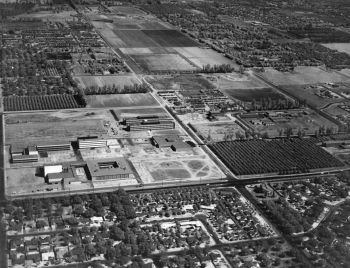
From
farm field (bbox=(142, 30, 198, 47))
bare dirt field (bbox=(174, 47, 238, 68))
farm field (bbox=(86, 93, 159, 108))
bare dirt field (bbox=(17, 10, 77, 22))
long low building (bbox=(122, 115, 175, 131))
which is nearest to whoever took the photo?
long low building (bbox=(122, 115, 175, 131))

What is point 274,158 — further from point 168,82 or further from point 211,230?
point 168,82

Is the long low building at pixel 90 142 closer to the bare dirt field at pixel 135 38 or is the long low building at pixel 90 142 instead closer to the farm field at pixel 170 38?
the bare dirt field at pixel 135 38

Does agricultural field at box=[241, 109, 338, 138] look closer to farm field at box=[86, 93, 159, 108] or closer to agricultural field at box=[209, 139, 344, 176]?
agricultural field at box=[209, 139, 344, 176]

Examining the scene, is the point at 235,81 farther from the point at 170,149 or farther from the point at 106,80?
the point at 170,149

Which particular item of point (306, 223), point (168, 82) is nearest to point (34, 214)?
point (306, 223)

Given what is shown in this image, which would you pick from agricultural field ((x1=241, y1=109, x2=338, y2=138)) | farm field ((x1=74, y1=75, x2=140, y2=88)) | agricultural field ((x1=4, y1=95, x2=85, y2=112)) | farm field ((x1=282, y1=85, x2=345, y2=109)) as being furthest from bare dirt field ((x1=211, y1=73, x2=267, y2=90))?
agricultural field ((x1=4, y1=95, x2=85, y2=112))

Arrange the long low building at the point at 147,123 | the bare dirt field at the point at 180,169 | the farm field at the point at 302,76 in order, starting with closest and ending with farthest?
the bare dirt field at the point at 180,169 → the long low building at the point at 147,123 → the farm field at the point at 302,76

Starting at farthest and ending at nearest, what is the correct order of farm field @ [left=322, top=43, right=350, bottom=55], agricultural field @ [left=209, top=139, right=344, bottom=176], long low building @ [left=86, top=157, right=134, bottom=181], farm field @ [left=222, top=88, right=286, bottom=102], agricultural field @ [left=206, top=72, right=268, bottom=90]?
farm field @ [left=322, top=43, right=350, bottom=55], agricultural field @ [left=206, top=72, right=268, bottom=90], farm field @ [left=222, top=88, right=286, bottom=102], agricultural field @ [left=209, top=139, right=344, bottom=176], long low building @ [left=86, top=157, right=134, bottom=181]

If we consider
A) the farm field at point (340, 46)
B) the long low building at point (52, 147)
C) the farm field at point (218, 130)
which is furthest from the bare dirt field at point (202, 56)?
the long low building at point (52, 147)
